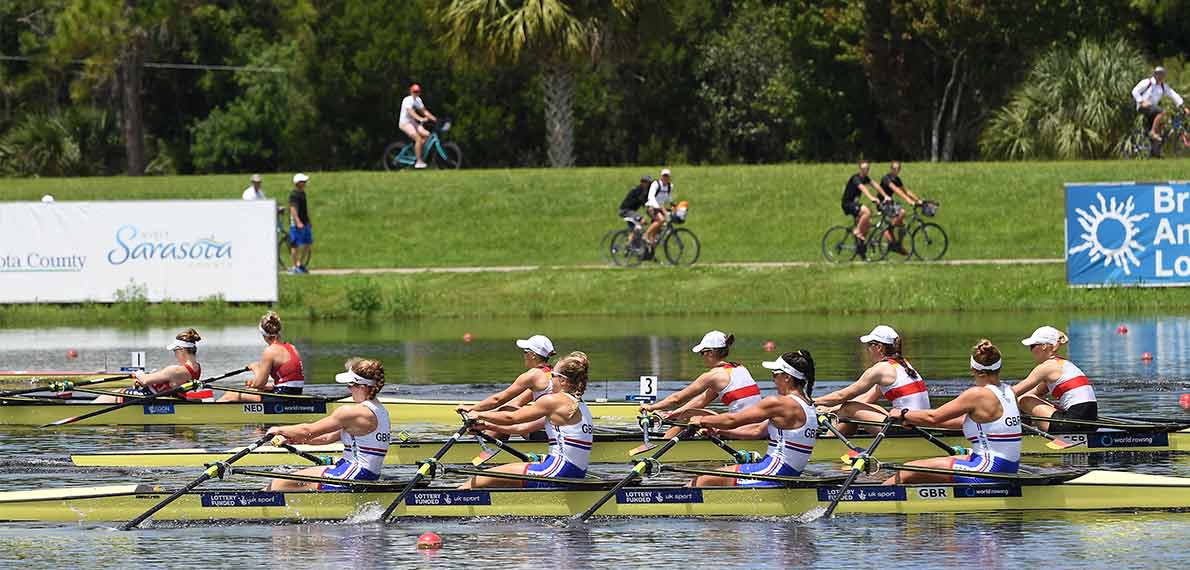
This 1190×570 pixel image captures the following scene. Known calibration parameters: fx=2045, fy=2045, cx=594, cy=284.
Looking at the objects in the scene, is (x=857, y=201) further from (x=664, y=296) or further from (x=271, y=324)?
(x=271, y=324)

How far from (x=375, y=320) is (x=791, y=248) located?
34.5ft

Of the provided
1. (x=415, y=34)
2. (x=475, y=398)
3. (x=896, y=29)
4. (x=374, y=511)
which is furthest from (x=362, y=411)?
(x=415, y=34)

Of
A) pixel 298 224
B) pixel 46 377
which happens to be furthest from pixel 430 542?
pixel 298 224

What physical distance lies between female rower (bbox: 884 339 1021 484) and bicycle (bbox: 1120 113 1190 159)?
107 feet

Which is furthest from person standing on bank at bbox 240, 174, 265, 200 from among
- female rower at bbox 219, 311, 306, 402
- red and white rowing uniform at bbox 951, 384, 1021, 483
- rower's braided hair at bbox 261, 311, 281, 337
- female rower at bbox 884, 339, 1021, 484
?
red and white rowing uniform at bbox 951, 384, 1021, 483

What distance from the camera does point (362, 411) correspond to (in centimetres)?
1683

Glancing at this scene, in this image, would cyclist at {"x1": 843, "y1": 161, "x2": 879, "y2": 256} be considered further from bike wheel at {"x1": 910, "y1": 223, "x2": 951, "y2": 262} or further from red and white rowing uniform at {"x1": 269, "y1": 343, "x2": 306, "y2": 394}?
red and white rowing uniform at {"x1": 269, "y1": 343, "x2": 306, "y2": 394}

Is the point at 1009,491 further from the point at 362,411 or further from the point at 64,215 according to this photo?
the point at 64,215

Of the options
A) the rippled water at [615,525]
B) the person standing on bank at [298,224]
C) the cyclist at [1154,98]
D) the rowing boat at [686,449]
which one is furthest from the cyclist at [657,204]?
the rowing boat at [686,449]

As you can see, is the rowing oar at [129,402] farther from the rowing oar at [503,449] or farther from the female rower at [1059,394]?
the female rower at [1059,394]

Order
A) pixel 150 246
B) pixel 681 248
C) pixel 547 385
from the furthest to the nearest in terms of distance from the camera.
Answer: pixel 681 248 → pixel 150 246 → pixel 547 385

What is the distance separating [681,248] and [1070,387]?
814 inches

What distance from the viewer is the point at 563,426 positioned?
56.7ft

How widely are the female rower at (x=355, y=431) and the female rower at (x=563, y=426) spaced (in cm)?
88
